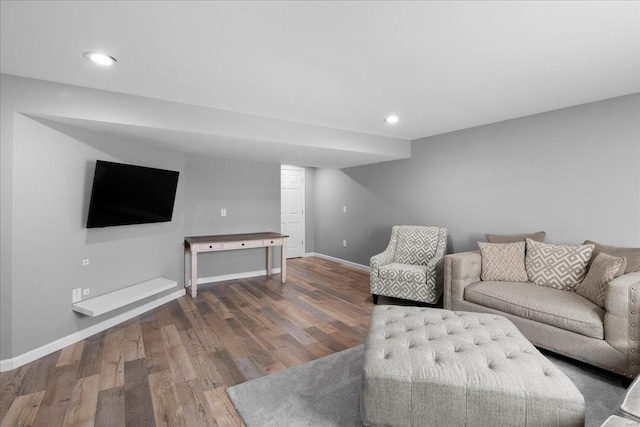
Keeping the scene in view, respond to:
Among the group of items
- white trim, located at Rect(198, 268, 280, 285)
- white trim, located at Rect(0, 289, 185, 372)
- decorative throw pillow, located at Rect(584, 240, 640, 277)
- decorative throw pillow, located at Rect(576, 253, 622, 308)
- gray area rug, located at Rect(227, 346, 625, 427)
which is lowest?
gray area rug, located at Rect(227, 346, 625, 427)

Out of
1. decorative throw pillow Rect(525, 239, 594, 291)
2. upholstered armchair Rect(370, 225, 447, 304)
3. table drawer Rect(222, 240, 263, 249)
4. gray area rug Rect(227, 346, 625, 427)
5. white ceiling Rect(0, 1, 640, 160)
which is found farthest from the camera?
table drawer Rect(222, 240, 263, 249)

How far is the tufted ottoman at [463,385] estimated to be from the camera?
54.6 inches

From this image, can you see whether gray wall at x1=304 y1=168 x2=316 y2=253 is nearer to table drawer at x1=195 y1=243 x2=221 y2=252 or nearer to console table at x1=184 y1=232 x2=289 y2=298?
console table at x1=184 y1=232 x2=289 y2=298

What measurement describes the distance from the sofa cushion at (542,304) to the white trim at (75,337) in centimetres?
350

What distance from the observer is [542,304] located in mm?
2400

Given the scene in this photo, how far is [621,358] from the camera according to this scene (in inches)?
79.2

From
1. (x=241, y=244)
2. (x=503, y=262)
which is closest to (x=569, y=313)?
(x=503, y=262)

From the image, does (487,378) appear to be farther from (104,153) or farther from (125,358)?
(104,153)

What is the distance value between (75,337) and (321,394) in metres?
2.36

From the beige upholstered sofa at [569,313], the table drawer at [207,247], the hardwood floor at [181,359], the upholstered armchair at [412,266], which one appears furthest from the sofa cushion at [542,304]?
the table drawer at [207,247]

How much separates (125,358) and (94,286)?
951 millimetres

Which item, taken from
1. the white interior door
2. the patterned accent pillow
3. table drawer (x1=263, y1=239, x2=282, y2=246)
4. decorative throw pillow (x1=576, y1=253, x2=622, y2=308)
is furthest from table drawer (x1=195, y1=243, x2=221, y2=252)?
decorative throw pillow (x1=576, y1=253, x2=622, y2=308)

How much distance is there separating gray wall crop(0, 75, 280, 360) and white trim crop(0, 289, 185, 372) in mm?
42

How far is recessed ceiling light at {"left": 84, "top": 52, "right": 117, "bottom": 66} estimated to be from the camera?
6.42 ft
